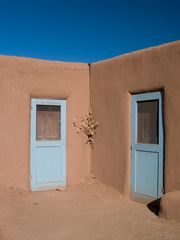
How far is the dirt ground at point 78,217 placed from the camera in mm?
4656

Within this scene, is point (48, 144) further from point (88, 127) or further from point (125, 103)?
point (125, 103)

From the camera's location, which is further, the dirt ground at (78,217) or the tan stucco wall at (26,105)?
the tan stucco wall at (26,105)

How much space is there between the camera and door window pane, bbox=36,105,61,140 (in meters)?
7.51

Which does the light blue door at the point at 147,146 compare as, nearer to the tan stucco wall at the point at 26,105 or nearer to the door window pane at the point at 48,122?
the tan stucco wall at the point at 26,105

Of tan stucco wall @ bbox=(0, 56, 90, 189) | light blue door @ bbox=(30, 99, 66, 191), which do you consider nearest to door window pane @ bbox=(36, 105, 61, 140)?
light blue door @ bbox=(30, 99, 66, 191)

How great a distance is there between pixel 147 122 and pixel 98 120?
5.28 feet

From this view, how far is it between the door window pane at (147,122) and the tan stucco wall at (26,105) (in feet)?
5.91

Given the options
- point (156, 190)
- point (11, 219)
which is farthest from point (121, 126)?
point (11, 219)

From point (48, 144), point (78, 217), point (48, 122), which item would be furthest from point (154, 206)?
point (48, 122)

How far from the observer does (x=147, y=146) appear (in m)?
6.32

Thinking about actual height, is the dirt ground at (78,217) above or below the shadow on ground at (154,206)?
below

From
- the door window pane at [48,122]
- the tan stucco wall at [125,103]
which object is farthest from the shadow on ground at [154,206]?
the door window pane at [48,122]

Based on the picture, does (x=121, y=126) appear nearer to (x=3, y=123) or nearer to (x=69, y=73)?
(x=69, y=73)

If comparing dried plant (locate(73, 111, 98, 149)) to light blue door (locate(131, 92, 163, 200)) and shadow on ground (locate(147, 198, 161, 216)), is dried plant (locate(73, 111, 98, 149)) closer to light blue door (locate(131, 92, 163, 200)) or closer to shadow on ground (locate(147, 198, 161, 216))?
light blue door (locate(131, 92, 163, 200))
